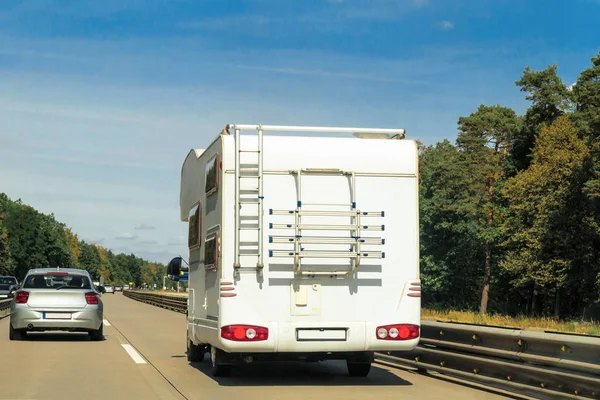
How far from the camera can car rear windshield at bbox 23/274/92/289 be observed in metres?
20.7

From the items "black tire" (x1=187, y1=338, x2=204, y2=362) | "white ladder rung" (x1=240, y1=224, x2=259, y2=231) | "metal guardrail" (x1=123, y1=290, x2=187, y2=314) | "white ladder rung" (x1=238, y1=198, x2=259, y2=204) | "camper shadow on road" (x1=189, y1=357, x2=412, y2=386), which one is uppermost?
"white ladder rung" (x1=238, y1=198, x2=259, y2=204)

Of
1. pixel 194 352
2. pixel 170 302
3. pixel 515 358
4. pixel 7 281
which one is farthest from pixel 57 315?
pixel 7 281

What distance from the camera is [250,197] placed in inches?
449

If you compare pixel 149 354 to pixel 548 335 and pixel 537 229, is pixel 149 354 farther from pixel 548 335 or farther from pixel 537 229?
pixel 537 229

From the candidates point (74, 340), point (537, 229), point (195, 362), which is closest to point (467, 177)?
point (537, 229)

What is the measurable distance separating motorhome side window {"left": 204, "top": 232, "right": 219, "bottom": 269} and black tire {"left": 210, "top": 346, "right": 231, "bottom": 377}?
1.22 meters

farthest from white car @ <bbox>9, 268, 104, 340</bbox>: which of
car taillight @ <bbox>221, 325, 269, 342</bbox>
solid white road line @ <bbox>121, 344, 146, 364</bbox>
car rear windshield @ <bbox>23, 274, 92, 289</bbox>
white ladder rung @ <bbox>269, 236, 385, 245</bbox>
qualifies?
white ladder rung @ <bbox>269, 236, 385, 245</bbox>

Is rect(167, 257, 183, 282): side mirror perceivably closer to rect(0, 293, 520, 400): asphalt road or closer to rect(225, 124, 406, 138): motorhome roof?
rect(0, 293, 520, 400): asphalt road

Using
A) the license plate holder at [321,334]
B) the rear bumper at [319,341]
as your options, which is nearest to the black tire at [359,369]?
the rear bumper at [319,341]

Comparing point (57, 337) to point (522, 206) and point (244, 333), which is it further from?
point (522, 206)

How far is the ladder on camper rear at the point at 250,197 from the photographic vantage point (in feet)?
36.9

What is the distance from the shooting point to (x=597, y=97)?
52.4 m

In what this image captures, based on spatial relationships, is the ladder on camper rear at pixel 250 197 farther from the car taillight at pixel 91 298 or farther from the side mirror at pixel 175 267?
the car taillight at pixel 91 298

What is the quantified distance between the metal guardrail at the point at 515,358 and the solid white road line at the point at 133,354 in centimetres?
457
